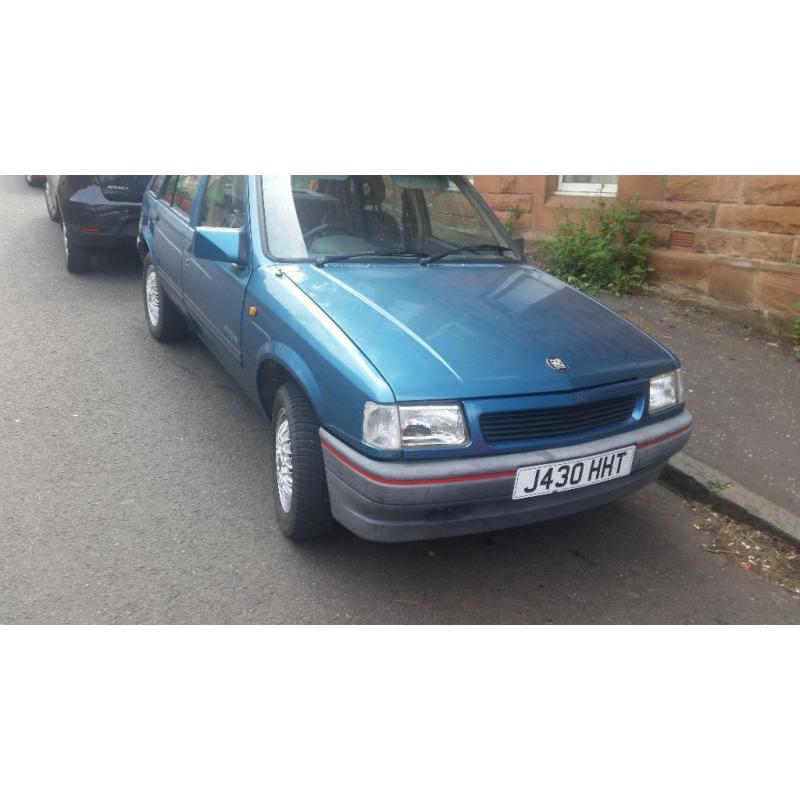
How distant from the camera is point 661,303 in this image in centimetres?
726

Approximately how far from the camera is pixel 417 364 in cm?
302

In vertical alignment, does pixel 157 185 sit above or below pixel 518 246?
above

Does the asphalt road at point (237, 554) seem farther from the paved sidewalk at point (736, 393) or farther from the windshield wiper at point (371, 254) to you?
the windshield wiper at point (371, 254)

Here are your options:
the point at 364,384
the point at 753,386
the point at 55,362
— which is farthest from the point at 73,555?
the point at 753,386

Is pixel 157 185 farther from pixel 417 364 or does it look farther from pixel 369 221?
pixel 417 364

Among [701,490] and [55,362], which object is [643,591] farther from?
[55,362]

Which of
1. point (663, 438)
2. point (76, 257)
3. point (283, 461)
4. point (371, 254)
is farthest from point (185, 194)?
point (76, 257)

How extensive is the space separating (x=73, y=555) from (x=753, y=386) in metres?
4.56

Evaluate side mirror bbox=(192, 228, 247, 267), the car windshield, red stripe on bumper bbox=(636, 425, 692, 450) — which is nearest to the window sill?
the car windshield

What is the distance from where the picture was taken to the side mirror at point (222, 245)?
3982mm

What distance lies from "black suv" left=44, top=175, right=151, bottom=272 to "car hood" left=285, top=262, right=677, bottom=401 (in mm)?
5253

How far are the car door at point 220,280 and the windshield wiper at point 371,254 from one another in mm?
423

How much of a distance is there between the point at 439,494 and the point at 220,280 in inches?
87.3

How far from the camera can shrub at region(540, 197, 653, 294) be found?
751cm
